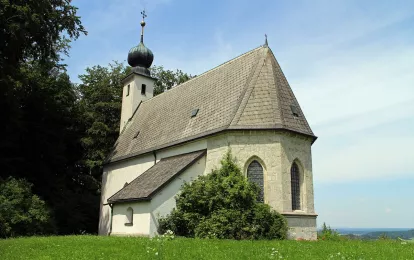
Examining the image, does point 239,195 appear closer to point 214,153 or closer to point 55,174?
point 214,153

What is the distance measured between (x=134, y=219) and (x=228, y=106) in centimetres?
711

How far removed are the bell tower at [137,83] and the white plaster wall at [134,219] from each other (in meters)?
12.2

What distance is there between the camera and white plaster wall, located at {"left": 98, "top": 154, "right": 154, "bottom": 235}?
23720 mm

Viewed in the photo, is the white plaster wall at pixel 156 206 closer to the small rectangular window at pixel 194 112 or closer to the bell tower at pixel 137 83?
the small rectangular window at pixel 194 112

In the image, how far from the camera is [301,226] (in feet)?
56.3

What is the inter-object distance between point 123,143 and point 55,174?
5429mm

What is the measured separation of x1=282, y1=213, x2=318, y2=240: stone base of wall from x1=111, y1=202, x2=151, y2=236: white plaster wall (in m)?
6.04

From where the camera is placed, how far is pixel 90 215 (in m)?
29.3

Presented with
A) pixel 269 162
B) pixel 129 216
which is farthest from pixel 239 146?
pixel 129 216

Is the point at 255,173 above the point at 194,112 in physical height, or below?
below

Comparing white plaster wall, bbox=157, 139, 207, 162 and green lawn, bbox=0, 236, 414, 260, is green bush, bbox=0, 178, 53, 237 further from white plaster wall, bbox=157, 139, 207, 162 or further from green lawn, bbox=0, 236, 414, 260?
green lawn, bbox=0, 236, 414, 260

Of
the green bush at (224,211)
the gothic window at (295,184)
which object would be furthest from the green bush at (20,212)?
the gothic window at (295,184)

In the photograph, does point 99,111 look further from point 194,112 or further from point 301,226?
point 301,226

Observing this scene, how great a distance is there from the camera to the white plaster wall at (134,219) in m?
17.2
